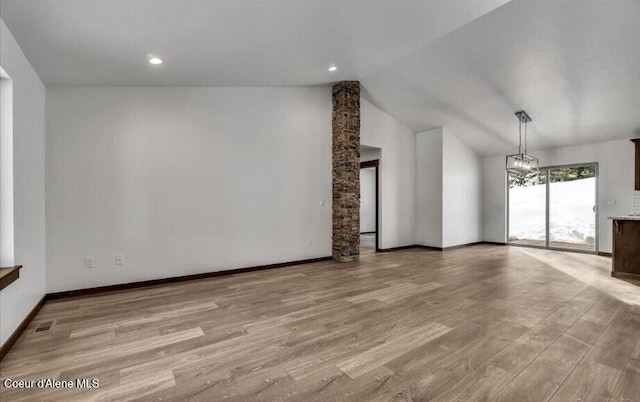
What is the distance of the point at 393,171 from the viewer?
7312 mm

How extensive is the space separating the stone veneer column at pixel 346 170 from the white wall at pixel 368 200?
511 cm

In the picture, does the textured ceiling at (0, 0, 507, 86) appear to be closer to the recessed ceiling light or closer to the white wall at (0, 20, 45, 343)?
the recessed ceiling light

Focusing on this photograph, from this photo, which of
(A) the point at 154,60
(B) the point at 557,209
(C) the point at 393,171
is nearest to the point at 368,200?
(C) the point at 393,171

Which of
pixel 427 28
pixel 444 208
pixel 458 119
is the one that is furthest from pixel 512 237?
pixel 427 28

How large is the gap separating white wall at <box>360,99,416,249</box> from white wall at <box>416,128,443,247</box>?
0.14 m

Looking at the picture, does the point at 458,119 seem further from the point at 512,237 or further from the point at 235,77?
the point at 235,77

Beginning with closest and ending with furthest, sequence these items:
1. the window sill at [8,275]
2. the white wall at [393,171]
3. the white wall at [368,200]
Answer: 1. the window sill at [8,275]
2. the white wall at [393,171]
3. the white wall at [368,200]

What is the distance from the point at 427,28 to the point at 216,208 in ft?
12.6

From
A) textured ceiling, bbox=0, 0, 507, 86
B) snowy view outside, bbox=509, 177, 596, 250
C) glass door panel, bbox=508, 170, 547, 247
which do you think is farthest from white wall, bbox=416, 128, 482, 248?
textured ceiling, bbox=0, 0, 507, 86

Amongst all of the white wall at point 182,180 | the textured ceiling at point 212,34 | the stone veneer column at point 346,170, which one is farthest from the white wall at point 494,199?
the textured ceiling at point 212,34

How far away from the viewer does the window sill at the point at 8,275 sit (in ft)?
7.46

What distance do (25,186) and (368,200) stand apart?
944 centimetres

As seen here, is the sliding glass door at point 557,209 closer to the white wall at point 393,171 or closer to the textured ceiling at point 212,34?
the white wall at point 393,171

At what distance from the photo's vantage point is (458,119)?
6.67m
